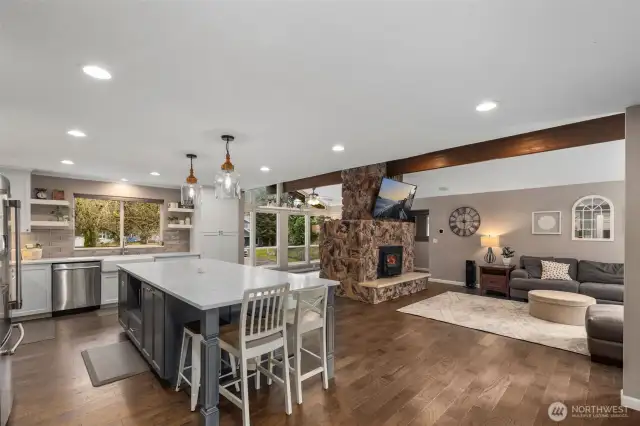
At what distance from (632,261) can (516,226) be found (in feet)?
15.4

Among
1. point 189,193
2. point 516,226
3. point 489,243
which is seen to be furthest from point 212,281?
point 516,226

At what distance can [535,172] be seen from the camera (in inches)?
229

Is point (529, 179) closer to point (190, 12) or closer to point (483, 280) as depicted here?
point (483, 280)

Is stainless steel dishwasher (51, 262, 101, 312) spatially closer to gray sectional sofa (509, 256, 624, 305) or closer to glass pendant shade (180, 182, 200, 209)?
glass pendant shade (180, 182, 200, 209)

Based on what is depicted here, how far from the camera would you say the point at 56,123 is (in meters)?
2.79

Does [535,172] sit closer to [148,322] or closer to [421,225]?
[421,225]

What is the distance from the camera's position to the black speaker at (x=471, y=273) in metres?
7.11

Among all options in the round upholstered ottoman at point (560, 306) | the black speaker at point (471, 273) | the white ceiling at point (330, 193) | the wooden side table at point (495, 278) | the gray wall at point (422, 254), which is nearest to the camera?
the round upholstered ottoman at point (560, 306)

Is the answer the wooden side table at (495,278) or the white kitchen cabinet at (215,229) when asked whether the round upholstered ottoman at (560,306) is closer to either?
the wooden side table at (495,278)

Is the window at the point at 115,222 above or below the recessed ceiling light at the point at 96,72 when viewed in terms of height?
below

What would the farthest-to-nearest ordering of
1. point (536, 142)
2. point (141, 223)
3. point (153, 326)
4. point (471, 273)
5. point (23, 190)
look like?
point (471, 273)
point (141, 223)
point (23, 190)
point (536, 142)
point (153, 326)

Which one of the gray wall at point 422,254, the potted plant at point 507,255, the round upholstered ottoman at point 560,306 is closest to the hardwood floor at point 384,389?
the round upholstered ottoman at point 560,306

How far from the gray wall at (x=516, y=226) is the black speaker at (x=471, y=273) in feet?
0.59

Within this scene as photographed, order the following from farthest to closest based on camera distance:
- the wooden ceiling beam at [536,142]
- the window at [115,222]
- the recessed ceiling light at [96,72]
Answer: the window at [115,222] → the wooden ceiling beam at [536,142] → the recessed ceiling light at [96,72]
